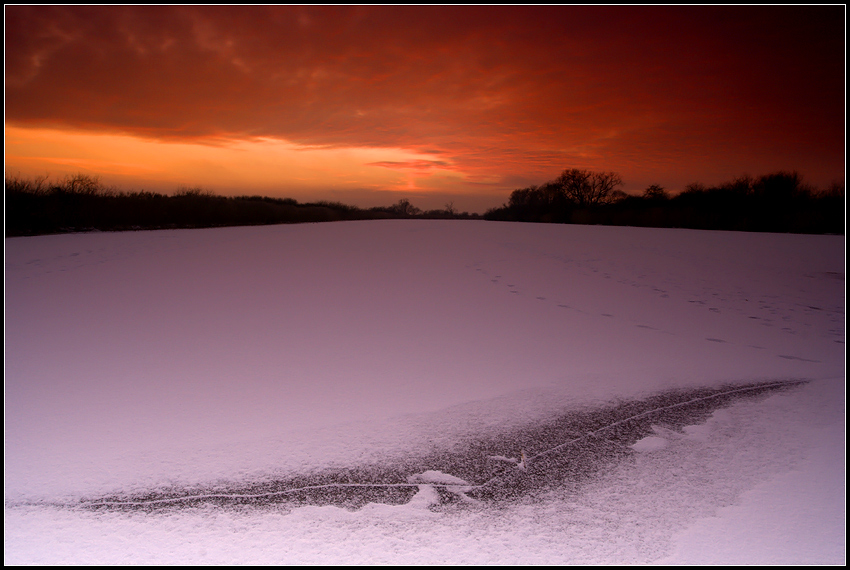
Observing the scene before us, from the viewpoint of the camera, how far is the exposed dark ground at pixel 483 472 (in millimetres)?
1553

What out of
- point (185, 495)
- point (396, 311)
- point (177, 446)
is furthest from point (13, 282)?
point (185, 495)

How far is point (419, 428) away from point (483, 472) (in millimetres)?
412

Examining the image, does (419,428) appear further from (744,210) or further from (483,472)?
(744,210)

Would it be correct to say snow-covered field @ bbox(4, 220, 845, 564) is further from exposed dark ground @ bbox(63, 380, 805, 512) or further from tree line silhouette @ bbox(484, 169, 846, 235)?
tree line silhouette @ bbox(484, 169, 846, 235)

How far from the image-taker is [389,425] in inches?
82.6

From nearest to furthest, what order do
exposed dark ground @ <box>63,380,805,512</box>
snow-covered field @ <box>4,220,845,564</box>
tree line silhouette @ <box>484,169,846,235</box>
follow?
1. snow-covered field @ <box>4,220,845,564</box>
2. exposed dark ground @ <box>63,380,805,512</box>
3. tree line silhouette @ <box>484,169,846,235</box>

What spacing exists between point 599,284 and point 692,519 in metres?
4.27

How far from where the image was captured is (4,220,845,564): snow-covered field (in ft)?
4.58

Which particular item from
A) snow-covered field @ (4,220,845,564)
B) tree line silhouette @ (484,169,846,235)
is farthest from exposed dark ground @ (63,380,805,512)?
tree line silhouette @ (484,169,846,235)

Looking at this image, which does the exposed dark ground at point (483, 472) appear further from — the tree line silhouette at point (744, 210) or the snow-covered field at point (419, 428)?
the tree line silhouette at point (744, 210)

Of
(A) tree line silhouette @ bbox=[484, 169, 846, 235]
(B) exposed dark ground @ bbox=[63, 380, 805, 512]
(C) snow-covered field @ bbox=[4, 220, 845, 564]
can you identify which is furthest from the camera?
(A) tree line silhouette @ bbox=[484, 169, 846, 235]

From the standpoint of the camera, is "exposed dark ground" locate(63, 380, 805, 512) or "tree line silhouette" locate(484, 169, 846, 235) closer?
"exposed dark ground" locate(63, 380, 805, 512)

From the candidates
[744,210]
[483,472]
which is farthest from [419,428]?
[744,210]

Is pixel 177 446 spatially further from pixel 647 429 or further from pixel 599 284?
pixel 599 284
